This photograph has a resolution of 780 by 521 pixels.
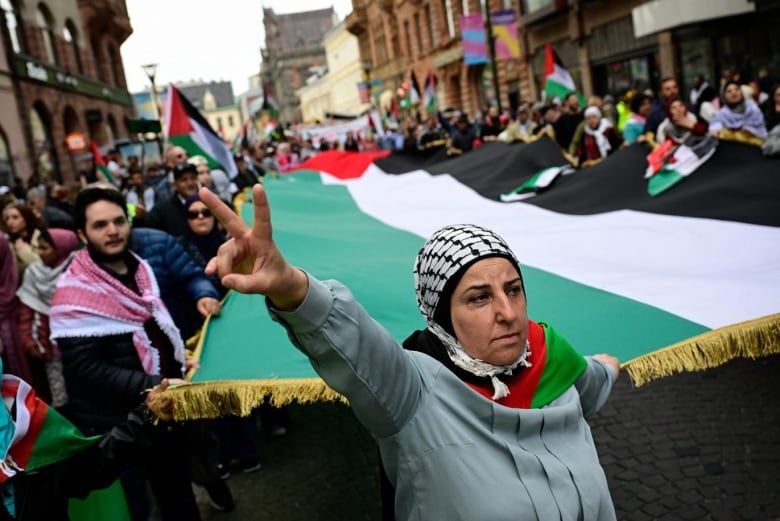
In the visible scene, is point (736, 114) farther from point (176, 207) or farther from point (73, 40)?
point (73, 40)

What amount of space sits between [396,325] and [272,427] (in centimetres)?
209

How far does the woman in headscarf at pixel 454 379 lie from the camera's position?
151 centimetres

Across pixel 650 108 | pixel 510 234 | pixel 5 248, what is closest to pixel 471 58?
pixel 650 108

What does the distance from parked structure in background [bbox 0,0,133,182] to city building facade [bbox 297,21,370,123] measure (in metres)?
24.9

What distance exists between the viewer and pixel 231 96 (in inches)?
4929

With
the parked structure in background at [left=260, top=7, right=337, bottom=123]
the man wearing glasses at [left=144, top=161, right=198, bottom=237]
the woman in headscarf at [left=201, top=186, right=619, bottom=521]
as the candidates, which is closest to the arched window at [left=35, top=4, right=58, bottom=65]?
the man wearing glasses at [left=144, top=161, right=198, bottom=237]

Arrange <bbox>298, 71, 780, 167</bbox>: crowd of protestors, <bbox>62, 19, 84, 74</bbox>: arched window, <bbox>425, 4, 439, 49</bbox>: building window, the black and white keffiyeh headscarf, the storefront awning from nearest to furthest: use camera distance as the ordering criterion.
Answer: the black and white keffiyeh headscarf
<bbox>298, 71, 780, 167</bbox>: crowd of protestors
the storefront awning
<bbox>62, 19, 84, 74</bbox>: arched window
<bbox>425, 4, 439, 49</bbox>: building window

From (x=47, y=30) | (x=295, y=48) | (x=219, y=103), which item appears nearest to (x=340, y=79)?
(x=295, y=48)

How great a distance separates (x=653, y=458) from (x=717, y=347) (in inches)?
53.7

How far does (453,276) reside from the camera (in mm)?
1763

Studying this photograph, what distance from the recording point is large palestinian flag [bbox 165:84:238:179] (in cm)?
739

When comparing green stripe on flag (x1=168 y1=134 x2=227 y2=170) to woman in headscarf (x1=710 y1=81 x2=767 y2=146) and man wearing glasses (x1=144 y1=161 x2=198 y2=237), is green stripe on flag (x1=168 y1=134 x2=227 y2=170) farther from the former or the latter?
woman in headscarf (x1=710 y1=81 x2=767 y2=146)

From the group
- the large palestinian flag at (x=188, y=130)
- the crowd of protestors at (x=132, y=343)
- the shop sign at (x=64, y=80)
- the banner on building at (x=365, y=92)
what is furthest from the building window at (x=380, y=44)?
the crowd of protestors at (x=132, y=343)

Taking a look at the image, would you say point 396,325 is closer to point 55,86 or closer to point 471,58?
point 471,58
